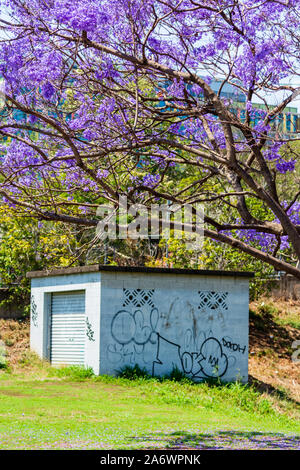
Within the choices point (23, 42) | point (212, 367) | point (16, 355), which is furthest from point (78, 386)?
point (23, 42)

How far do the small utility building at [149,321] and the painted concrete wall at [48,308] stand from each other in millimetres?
28

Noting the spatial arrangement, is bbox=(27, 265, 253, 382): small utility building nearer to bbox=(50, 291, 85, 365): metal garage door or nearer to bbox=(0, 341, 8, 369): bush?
bbox=(50, 291, 85, 365): metal garage door

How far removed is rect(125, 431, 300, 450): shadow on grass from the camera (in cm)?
965

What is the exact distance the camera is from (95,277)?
20.6 m

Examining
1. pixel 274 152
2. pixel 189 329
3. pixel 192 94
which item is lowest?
pixel 189 329

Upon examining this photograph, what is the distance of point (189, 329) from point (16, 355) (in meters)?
6.13

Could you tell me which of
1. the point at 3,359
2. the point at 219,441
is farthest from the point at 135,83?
the point at 3,359

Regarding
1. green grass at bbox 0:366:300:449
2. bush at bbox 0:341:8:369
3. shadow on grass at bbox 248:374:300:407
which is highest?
bush at bbox 0:341:8:369

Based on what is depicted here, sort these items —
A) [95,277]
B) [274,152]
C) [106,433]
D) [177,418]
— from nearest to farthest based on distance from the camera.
Answer: [106,433] → [274,152] → [177,418] → [95,277]

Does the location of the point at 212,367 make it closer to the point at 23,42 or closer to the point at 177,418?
the point at 177,418

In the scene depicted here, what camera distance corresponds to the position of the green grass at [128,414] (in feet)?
33.3

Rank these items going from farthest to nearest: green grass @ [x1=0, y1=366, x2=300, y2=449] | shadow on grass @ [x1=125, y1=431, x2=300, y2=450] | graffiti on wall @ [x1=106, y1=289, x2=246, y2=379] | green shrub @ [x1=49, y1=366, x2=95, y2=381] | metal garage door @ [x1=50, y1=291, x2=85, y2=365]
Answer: metal garage door @ [x1=50, y1=291, x2=85, y2=365]
graffiti on wall @ [x1=106, y1=289, x2=246, y2=379]
green shrub @ [x1=49, y1=366, x2=95, y2=381]
green grass @ [x1=0, y1=366, x2=300, y2=449]
shadow on grass @ [x1=125, y1=431, x2=300, y2=450]

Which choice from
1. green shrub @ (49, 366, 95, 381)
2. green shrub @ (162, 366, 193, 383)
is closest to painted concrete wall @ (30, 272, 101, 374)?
green shrub @ (49, 366, 95, 381)

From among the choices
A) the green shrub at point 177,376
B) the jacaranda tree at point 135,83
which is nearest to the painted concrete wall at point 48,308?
the green shrub at point 177,376
